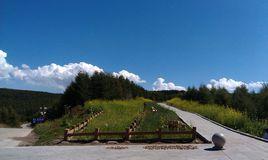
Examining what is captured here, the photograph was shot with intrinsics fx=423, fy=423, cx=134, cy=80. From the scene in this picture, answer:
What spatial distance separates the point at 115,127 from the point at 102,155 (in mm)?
10016

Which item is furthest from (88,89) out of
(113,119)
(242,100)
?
(113,119)

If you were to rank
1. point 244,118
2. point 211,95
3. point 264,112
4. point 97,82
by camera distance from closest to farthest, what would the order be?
point 244,118
point 264,112
point 97,82
point 211,95

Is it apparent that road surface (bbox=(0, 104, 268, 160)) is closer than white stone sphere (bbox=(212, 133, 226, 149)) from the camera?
Yes

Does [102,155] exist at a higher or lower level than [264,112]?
lower

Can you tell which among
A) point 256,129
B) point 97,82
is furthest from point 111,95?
point 256,129

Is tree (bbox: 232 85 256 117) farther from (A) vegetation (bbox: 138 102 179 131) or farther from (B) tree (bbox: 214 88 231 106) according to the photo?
(A) vegetation (bbox: 138 102 179 131)

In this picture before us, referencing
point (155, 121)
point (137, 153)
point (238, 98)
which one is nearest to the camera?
point (137, 153)

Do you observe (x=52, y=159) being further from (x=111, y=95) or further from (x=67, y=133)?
(x=111, y=95)

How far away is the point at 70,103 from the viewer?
214ft

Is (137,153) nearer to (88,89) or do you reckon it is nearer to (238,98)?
(88,89)

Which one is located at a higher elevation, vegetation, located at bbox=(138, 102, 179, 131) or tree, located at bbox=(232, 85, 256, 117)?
tree, located at bbox=(232, 85, 256, 117)

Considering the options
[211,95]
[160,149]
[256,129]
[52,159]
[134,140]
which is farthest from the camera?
[211,95]

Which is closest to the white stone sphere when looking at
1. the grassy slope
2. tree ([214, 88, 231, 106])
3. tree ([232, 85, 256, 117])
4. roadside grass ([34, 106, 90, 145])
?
roadside grass ([34, 106, 90, 145])

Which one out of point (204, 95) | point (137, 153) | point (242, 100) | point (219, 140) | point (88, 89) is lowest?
point (137, 153)
